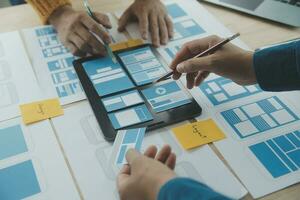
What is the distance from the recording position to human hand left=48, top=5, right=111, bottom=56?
0.93 metres

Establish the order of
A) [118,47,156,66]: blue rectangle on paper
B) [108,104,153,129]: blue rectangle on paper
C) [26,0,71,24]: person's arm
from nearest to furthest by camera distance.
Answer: [108,104,153,129]: blue rectangle on paper, [118,47,156,66]: blue rectangle on paper, [26,0,71,24]: person's arm

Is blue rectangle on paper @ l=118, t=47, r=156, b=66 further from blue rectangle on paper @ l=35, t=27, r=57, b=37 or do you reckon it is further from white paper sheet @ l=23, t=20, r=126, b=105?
blue rectangle on paper @ l=35, t=27, r=57, b=37

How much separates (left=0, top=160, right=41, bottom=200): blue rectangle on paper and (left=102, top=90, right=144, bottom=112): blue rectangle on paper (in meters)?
0.19

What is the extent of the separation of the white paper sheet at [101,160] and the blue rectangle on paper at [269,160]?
7 cm

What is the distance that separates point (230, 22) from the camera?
1096 mm

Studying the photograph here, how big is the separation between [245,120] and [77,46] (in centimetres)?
42

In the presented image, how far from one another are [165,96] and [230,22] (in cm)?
39

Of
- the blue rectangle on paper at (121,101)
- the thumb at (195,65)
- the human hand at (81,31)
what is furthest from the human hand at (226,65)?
the human hand at (81,31)

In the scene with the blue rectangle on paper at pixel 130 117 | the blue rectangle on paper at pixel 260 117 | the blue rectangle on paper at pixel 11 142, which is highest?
the blue rectangle on paper at pixel 11 142

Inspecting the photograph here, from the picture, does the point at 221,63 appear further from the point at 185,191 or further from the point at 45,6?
the point at 45,6

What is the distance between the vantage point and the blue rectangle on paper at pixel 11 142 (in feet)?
2.32

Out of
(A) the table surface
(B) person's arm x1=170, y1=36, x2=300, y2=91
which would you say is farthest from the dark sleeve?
(A) the table surface

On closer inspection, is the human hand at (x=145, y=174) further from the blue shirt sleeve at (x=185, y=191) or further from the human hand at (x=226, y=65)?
the human hand at (x=226, y=65)

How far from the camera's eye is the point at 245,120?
31.3 inches
